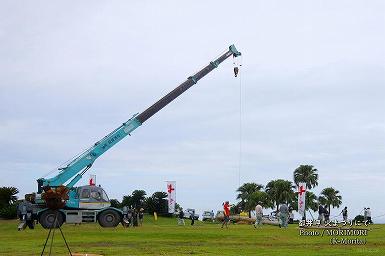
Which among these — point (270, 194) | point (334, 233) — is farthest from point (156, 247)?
point (270, 194)

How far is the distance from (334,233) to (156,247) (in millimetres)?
12417

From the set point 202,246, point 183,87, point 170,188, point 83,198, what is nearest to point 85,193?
point 83,198

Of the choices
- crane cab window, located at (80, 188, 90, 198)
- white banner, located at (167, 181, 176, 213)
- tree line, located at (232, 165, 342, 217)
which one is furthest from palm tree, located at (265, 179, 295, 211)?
crane cab window, located at (80, 188, 90, 198)

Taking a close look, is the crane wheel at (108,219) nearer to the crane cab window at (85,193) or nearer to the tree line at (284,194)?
the crane cab window at (85,193)

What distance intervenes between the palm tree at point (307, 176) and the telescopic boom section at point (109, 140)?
200 ft

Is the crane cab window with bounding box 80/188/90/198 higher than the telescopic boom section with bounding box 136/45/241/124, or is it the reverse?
the telescopic boom section with bounding box 136/45/241/124

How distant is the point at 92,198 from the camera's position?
3900 centimetres

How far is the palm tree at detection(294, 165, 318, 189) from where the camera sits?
4035 inches

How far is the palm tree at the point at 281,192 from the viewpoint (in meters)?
94.9

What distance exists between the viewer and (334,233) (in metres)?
31.0

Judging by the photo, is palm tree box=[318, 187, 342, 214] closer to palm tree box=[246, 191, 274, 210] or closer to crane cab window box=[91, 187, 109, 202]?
palm tree box=[246, 191, 274, 210]

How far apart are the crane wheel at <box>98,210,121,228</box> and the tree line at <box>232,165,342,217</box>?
5128 centimetres

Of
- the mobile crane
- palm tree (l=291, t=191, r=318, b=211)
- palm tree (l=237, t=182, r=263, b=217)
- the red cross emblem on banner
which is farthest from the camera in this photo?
palm tree (l=237, t=182, r=263, b=217)

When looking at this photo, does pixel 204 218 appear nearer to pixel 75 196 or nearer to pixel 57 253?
pixel 75 196
